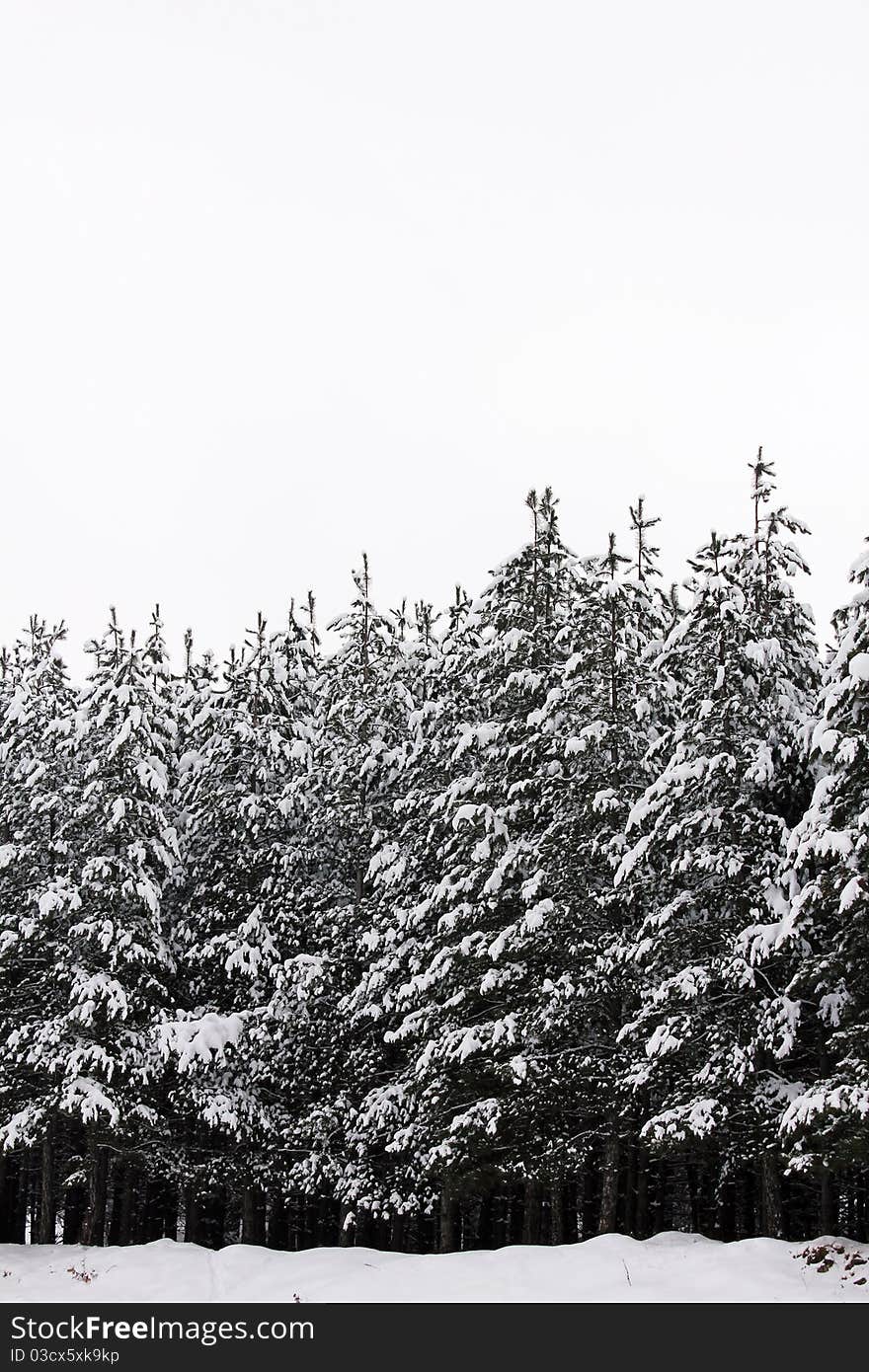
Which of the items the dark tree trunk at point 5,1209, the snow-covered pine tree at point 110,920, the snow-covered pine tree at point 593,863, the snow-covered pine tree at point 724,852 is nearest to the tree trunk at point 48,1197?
the snow-covered pine tree at point 110,920

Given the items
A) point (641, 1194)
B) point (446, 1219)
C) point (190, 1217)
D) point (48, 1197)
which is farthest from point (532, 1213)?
point (48, 1197)

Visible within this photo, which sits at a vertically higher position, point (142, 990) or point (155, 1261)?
point (142, 990)

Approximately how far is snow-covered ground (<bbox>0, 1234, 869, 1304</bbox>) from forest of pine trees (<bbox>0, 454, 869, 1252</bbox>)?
4.93 feet

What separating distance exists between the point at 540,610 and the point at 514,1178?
9.94 metres

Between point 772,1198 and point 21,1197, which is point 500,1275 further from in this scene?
point 21,1197

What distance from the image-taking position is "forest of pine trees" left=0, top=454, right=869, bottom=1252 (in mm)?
17844

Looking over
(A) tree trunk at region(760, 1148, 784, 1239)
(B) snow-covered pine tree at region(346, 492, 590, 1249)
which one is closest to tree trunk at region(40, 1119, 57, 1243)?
(B) snow-covered pine tree at region(346, 492, 590, 1249)

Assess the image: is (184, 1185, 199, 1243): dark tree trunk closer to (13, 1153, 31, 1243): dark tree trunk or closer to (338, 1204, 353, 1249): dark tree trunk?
(338, 1204, 353, 1249): dark tree trunk

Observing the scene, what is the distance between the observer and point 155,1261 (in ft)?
64.5

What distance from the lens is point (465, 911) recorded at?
20.9 m

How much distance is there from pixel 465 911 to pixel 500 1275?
6014 mm
